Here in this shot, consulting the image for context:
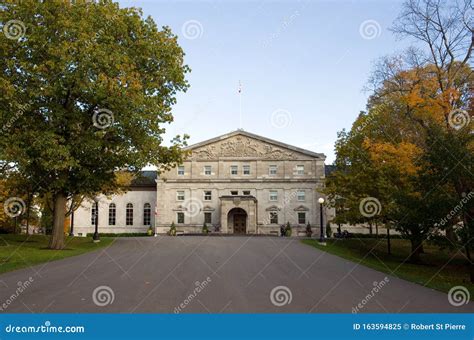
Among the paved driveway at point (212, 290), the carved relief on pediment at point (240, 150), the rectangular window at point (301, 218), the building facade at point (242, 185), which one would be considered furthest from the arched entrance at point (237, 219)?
the paved driveway at point (212, 290)

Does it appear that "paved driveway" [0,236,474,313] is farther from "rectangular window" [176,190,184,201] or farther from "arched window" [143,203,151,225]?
"arched window" [143,203,151,225]

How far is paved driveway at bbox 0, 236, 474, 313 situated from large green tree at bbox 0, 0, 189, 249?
853cm

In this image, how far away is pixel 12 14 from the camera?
22109mm

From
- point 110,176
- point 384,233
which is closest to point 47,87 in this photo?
point 110,176

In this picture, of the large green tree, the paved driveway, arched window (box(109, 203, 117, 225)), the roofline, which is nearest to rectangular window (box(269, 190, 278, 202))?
the roofline

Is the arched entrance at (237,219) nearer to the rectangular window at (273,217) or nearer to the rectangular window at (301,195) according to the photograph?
the rectangular window at (273,217)

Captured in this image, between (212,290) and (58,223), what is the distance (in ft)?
60.6

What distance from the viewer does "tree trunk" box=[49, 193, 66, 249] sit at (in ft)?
84.1

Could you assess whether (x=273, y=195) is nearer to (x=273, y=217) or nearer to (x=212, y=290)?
(x=273, y=217)

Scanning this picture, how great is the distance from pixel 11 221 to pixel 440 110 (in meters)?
44.4

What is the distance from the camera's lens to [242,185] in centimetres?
6400

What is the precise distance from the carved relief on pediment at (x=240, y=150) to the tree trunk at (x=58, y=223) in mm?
38148

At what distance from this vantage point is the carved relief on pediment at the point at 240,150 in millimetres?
64500

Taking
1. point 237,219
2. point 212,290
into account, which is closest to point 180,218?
point 237,219
